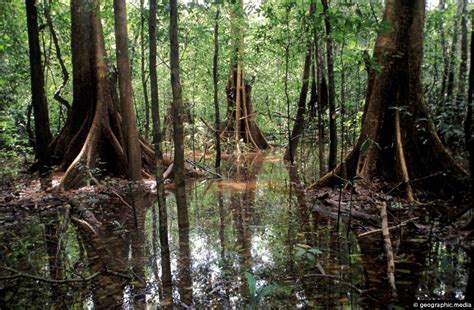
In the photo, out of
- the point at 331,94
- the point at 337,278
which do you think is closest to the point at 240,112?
the point at 331,94

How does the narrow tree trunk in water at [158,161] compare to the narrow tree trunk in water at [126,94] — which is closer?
the narrow tree trunk in water at [158,161]

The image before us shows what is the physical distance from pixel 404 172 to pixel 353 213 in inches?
60.3

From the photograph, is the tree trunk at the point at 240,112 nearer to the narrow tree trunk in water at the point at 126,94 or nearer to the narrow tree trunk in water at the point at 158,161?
the narrow tree trunk in water at the point at 126,94

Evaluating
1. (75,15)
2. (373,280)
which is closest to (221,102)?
(75,15)

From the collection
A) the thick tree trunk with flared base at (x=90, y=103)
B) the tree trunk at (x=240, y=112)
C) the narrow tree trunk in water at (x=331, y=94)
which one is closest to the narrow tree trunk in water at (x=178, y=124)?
the narrow tree trunk in water at (x=331, y=94)

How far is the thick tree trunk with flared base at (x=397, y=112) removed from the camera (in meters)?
7.43

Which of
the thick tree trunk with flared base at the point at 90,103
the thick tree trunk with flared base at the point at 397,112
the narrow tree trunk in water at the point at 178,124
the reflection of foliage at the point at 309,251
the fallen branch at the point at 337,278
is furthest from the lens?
the thick tree trunk with flared base at the point at 90,103

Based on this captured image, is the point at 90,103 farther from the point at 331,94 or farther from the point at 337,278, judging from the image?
the point at 337,278

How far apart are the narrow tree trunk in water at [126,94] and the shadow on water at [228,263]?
266 cm

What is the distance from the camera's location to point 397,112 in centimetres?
753

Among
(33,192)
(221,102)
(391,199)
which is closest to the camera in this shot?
(391,199)

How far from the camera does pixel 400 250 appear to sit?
4.88 metres

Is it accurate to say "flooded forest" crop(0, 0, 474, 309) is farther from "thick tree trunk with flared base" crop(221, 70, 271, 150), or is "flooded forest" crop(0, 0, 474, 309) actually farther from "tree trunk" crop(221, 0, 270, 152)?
"thick tree trunk with flared base" crop(221, 70, 271, 150)

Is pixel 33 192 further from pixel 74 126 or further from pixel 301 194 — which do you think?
pixel 301 194
